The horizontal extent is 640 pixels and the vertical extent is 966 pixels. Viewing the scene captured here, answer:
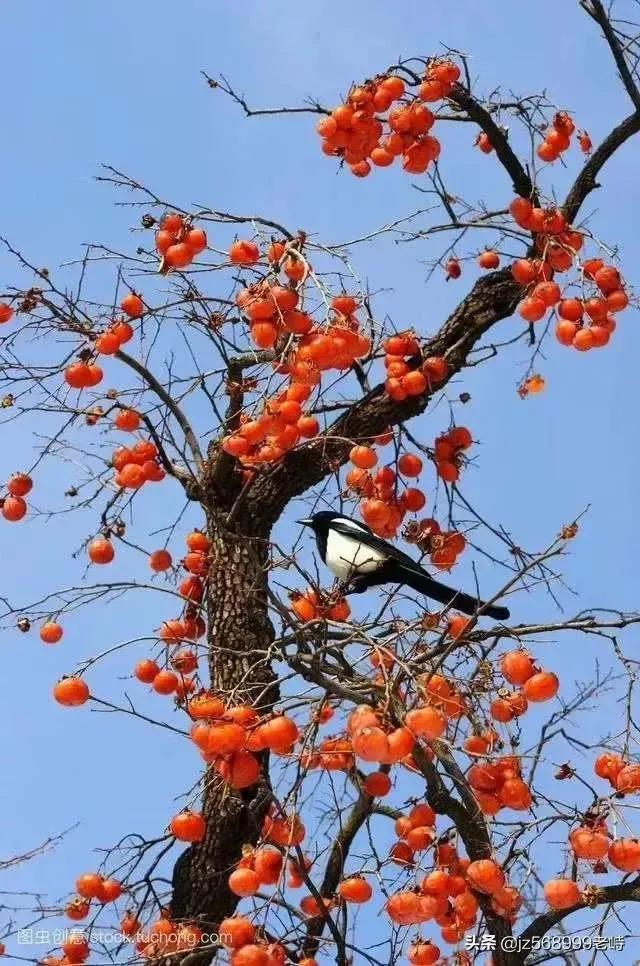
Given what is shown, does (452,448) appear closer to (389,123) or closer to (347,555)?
(347,555)

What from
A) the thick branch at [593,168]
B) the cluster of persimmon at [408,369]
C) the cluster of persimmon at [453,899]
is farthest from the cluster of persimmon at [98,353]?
the cluster of persimmon at [453,899]

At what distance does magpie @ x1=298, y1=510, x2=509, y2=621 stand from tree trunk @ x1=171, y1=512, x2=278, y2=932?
0.40 metres

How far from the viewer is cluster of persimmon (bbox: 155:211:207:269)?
4.09 m

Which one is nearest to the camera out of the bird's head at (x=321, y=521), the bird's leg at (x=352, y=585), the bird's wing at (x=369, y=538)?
the bird's leg at (x=352, y=585)

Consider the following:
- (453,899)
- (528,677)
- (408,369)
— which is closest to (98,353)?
(408,369)

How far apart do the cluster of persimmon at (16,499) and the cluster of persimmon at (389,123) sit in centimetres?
185

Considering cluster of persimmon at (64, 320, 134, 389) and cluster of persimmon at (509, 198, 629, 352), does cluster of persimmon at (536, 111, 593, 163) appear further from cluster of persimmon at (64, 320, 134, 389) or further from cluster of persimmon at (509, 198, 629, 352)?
cluster of persimmon at (64, 320, 134, 389)

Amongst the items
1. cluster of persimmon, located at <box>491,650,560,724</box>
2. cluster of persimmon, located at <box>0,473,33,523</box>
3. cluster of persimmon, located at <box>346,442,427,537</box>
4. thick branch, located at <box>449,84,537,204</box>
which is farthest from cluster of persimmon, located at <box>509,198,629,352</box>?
cluster of persimmon, located at <box>0,473,33,523</box>

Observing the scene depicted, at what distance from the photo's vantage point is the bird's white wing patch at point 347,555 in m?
4.64

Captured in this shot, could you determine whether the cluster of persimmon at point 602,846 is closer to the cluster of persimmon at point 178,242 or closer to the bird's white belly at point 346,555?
the bird's white belly at point 346,555

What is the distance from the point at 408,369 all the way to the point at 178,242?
1.08m

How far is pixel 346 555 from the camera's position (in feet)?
16.0

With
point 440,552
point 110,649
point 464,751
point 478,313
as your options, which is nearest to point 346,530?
point 440,552

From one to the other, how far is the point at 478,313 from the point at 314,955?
103 inches
